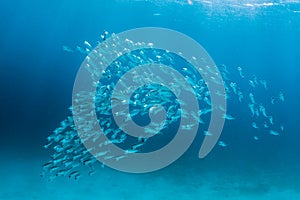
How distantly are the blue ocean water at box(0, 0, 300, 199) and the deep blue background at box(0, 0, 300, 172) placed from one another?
0.14 ft

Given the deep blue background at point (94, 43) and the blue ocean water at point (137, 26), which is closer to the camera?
the blue ocean water at point (137, 26)

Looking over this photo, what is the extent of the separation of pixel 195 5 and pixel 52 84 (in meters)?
7.65

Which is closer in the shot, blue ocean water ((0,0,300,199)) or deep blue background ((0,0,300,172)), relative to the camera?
blue ocean water ((0,0,300,199))

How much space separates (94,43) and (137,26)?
2.22m

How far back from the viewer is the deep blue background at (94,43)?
14.4 m

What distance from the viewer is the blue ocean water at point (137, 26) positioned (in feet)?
43.7

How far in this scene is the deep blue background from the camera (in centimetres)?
1438

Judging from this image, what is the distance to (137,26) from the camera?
52.4ft

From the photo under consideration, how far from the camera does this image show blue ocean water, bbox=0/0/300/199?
43.7ft

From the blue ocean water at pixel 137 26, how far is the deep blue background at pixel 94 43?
0.14ft

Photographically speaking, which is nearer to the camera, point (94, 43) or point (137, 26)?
point (94, 43)

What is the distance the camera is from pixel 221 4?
1559 cm

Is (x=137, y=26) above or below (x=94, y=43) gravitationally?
above

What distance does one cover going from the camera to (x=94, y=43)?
1567 centimetres
